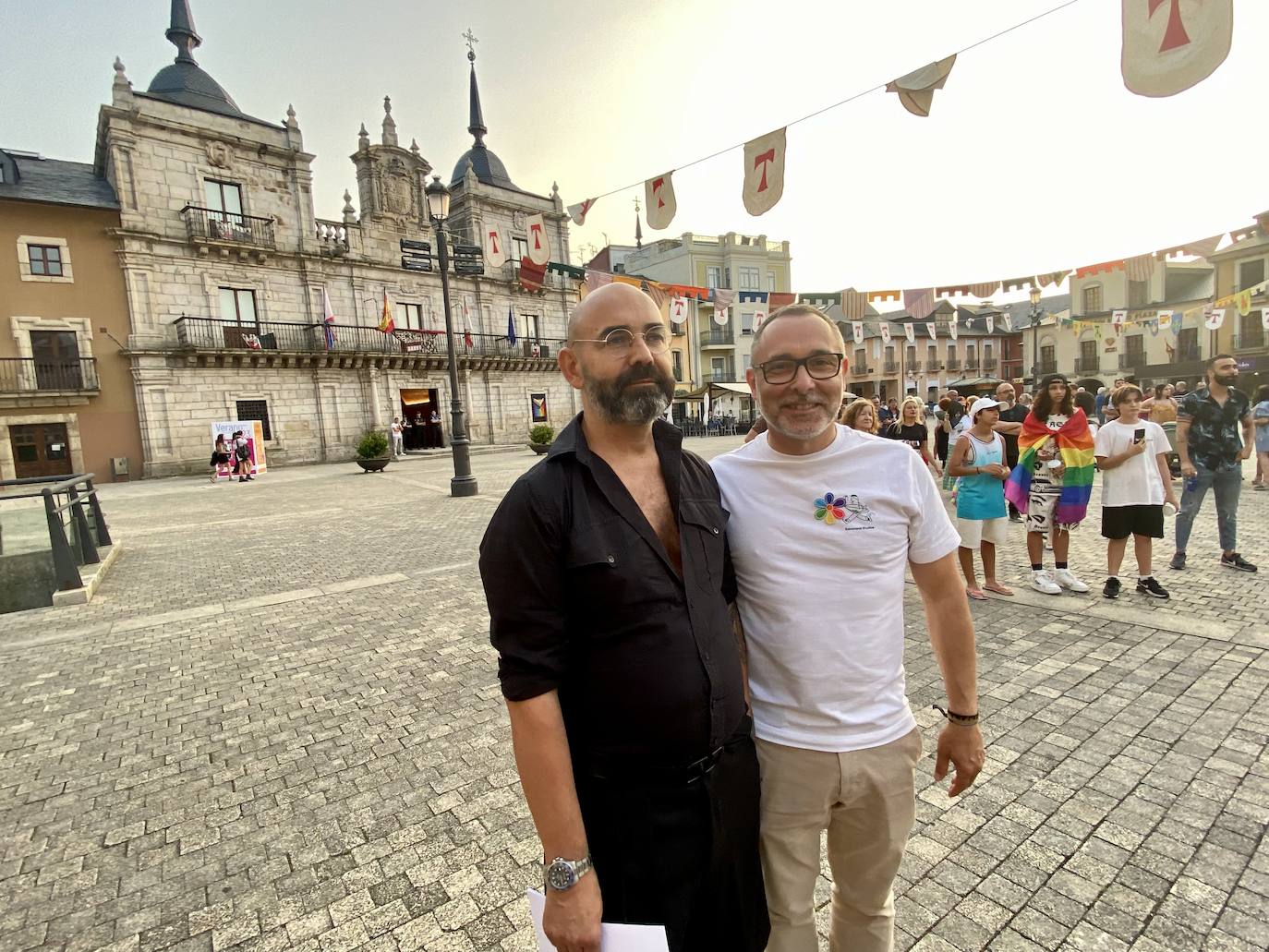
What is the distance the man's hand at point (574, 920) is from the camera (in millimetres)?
1311

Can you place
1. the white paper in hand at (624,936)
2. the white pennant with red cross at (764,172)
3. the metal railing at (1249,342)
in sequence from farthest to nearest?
the metal railing at (1249,342) < the white pennant with red cross at (764,172) < the white paper in hand at (624,936)

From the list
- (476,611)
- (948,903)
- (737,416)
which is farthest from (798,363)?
(737,416)

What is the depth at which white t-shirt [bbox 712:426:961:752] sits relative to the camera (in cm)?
162

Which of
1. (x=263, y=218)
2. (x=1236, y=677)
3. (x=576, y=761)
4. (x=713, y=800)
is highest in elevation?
(x=263, y=218)

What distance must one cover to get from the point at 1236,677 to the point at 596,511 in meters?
4.62

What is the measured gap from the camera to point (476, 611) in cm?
578

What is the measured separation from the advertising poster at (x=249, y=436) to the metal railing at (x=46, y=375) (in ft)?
16.8

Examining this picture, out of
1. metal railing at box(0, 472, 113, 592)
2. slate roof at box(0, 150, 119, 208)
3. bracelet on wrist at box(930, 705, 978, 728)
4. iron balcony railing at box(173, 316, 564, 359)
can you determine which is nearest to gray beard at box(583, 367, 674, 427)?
bracelet on wrist at box(930, 705, 978, 728)

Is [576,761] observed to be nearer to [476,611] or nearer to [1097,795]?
[1097,795]

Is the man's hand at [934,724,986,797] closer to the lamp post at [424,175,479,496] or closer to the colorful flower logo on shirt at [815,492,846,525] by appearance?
the colorful flower logo on shirt at [815,492,846,525]

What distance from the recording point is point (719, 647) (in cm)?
149

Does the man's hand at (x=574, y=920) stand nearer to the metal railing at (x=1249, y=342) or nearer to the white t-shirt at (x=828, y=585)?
the white t-shirt at (x=828, y=585)

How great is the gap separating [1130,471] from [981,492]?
1.29 metres

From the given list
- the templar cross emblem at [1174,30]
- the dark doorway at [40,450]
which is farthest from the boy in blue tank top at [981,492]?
the dark doorway at [40,450]
